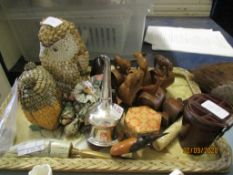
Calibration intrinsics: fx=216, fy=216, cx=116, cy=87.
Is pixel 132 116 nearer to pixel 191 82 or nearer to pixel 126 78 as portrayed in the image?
pixel 126 78

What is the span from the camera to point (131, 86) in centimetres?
50

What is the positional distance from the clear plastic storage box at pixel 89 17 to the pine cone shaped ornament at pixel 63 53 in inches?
8.3

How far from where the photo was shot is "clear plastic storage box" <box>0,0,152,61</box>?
652 mm

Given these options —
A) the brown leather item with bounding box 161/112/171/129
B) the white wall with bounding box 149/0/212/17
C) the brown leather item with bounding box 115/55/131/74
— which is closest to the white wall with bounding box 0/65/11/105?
the brown leather item with bounding box 115/55/131/74

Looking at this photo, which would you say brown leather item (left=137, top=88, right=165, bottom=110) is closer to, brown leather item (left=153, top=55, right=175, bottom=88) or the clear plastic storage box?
brown leather item (left=153, top=55, right=175, bottom=88)

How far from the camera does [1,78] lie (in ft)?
2.26

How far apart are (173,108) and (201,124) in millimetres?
108

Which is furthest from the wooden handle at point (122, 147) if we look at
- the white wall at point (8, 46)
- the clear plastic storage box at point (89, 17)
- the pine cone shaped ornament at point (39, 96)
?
the white wall at point (8, 46)

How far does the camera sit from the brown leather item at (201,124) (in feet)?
1.21

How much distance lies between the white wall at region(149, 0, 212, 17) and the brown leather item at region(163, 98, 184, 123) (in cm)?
64

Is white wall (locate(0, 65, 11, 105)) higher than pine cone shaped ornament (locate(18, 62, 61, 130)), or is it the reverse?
pine cone shaped ornament (locate(18, 62, 61, 130))

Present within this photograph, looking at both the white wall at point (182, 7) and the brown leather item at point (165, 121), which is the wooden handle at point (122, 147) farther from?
the white wall at point (182, 7)

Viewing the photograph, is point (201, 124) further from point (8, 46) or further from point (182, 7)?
point (182, 7)

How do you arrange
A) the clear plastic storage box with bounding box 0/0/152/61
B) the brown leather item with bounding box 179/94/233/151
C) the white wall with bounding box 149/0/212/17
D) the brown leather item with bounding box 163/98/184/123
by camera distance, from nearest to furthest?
the brown leather item with bounding box 179/94/233/151
the brown leather item with bounding box 163/98/184/123
the clear plastic storage box with bounding box 0/0/152/61
the white wall with bounding box 149/0/212/17
